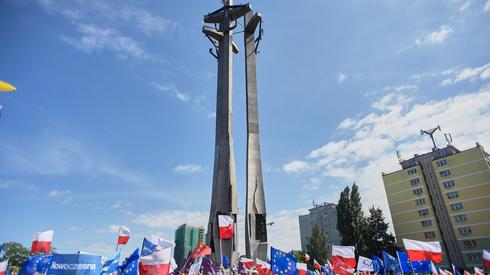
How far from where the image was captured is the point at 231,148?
24.2 m

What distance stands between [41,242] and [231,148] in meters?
14.9

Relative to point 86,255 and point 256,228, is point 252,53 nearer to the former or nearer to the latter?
point 256,228

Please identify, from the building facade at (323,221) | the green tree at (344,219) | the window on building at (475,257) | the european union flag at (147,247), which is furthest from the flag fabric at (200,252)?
the building facade at (323,221)

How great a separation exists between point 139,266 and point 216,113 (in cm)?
2056

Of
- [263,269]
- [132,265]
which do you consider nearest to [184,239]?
[263,269]

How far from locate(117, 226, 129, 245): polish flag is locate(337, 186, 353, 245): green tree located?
95.6 feet

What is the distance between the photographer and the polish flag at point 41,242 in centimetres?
1124

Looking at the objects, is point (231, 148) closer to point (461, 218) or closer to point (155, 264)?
point (155, 264)

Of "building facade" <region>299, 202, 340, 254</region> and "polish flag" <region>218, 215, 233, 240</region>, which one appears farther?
"building facade" <region>299, 202, 340, 254</region>

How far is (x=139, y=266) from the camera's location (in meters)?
6.17

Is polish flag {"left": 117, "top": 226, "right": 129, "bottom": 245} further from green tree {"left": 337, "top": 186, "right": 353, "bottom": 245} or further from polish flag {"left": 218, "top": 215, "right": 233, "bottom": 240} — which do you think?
green tree {"left": 337, "top": 186, "right": 353, "bottom": 245}

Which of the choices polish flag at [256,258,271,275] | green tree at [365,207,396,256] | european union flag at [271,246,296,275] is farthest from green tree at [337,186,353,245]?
european union flag at [271,246,296,275]

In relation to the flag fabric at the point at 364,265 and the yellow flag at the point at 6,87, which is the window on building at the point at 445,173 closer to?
the flag fabric at the point at 364,265

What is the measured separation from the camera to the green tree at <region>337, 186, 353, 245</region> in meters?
34.0
